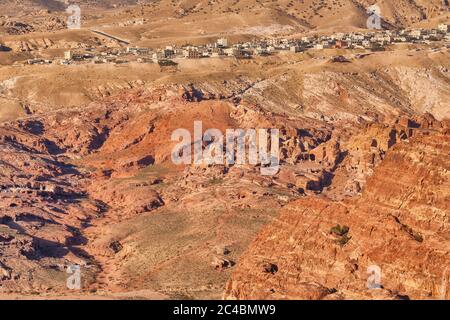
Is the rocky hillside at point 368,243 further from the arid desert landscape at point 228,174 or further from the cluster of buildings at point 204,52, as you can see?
the cluster of buildings at point 204,52

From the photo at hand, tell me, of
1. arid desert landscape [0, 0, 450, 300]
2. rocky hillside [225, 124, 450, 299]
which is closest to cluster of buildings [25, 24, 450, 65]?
arid desert landscape [0, 0, 450, 300]

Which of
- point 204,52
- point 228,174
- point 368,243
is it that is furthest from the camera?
point 204,52

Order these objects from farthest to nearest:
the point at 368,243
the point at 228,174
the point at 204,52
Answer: the point at 204,52 → the point at 228,174 → the point at 368,243

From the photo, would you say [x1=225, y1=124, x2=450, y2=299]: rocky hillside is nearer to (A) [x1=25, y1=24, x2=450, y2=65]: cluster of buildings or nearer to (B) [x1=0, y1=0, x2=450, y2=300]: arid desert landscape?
(B) [x1=0, y1=0, x2=450, y2=300]: arid desert landscape

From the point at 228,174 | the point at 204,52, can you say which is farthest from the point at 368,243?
the point at 204,52

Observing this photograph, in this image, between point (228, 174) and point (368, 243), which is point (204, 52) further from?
point (368, 243)

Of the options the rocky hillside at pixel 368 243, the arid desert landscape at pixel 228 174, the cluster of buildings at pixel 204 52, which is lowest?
the cluster of buildings at pixel 204 52

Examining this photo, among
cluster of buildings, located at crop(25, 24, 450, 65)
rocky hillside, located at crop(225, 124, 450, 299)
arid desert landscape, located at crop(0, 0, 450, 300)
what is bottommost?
cluster of buildings, located at crop(25, 24, 450, 65)

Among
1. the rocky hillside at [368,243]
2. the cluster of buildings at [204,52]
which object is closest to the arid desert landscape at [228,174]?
the rocky hillside at [368,243]
